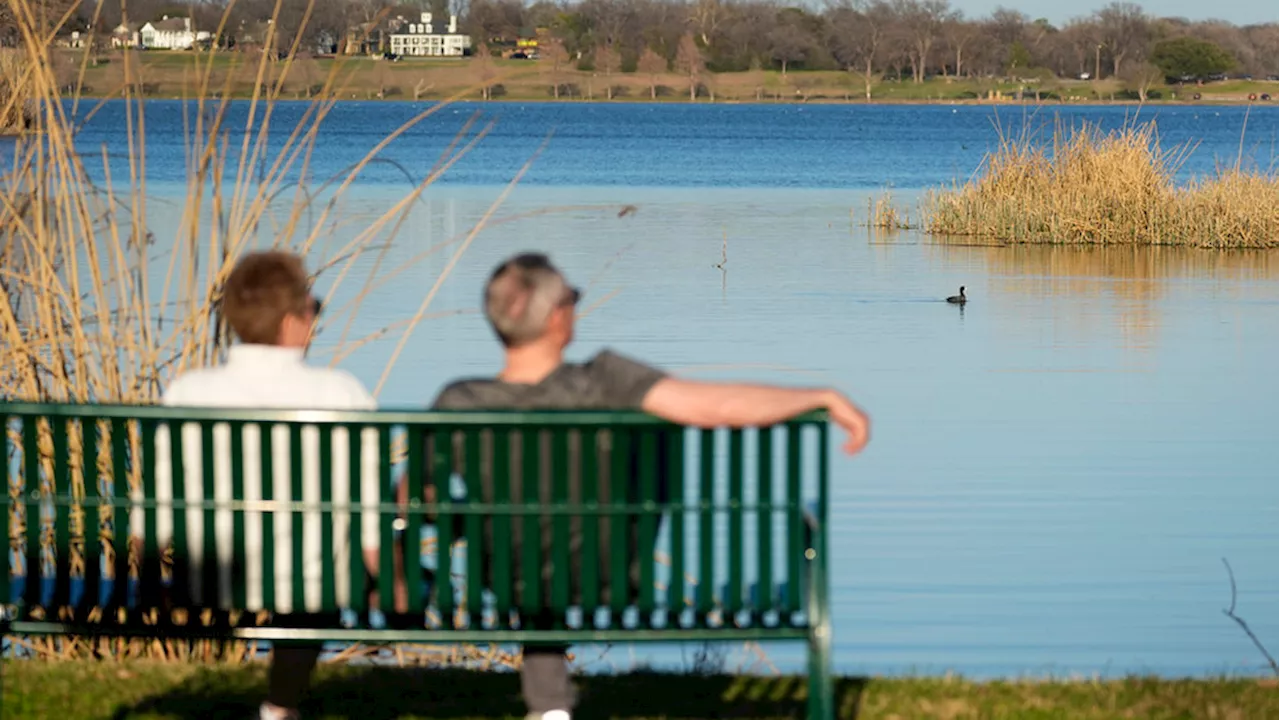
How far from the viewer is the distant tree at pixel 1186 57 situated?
15050 cm

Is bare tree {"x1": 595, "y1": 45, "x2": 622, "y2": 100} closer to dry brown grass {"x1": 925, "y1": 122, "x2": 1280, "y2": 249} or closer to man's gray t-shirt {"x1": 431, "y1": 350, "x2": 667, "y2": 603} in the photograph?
dry brown grass {"x1": 925, "y1": 122, "x2": 1280, "y2": 249}

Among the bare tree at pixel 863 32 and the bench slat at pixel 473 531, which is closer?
the bench slat at pixel 473 531

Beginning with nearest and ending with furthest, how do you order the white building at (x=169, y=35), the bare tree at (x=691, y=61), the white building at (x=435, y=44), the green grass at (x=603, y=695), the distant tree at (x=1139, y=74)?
the green grass at (x=603, y=695), the white building at (x=169, y=35), the white building at (x=435, y=44), the distant tree at (x=1139, y=74), the bare tree at (x=691, y=61)

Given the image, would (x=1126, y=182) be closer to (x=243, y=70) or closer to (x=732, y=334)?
(x=732, y=334)

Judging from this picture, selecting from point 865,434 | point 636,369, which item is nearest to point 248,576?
point 636,369

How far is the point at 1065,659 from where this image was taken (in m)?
6.75

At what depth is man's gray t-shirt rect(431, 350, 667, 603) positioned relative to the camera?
4.01 metres

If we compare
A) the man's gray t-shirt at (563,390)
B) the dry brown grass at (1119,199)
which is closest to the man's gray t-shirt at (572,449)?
Result: the man's gray t-shirt at (563,390)

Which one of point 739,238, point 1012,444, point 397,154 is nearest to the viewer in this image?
point 1012,444

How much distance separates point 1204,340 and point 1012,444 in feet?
17.3

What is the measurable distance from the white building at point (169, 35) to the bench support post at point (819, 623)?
10.9ft

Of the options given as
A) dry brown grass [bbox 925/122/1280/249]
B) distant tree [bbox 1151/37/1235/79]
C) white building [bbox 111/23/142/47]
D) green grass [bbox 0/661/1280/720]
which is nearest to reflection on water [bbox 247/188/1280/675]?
dry brown grass [bbox 925/122/1280/249]

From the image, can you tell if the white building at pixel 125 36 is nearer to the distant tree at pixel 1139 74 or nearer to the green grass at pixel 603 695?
the green grass at pixel 603 695

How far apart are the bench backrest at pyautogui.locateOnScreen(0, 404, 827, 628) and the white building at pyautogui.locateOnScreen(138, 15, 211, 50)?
283cm
